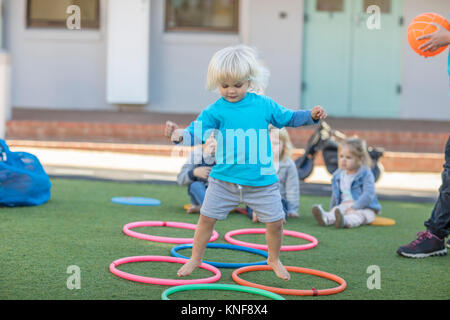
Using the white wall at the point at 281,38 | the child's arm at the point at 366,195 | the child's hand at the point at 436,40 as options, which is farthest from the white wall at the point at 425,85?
the child's hand at the point at 436,40

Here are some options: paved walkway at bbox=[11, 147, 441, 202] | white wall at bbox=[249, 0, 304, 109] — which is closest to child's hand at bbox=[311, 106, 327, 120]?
paved walkway at bbox=[11, 147, 441, 202]

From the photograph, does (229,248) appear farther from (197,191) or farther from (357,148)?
(357,148)

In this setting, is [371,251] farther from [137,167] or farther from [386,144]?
[386,144]

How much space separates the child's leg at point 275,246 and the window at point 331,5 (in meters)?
9.93

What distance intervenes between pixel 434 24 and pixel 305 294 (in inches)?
75.2

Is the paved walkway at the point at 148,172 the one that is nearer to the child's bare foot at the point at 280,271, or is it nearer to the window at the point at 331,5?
the child's bare foot at the point at 280,271

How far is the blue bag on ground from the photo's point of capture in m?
5.74

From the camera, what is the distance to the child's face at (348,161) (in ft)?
19.6

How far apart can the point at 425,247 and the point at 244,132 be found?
1588 millimetres

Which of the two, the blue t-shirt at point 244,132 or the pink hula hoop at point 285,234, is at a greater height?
the blue t-shirt at point 244,132

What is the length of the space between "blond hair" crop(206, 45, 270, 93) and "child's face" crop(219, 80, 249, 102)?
2cm

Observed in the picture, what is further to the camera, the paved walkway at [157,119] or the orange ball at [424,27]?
the paved walkway at [157,119]

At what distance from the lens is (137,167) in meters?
9.27

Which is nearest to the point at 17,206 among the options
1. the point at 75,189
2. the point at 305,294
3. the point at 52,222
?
the point at 52,222
